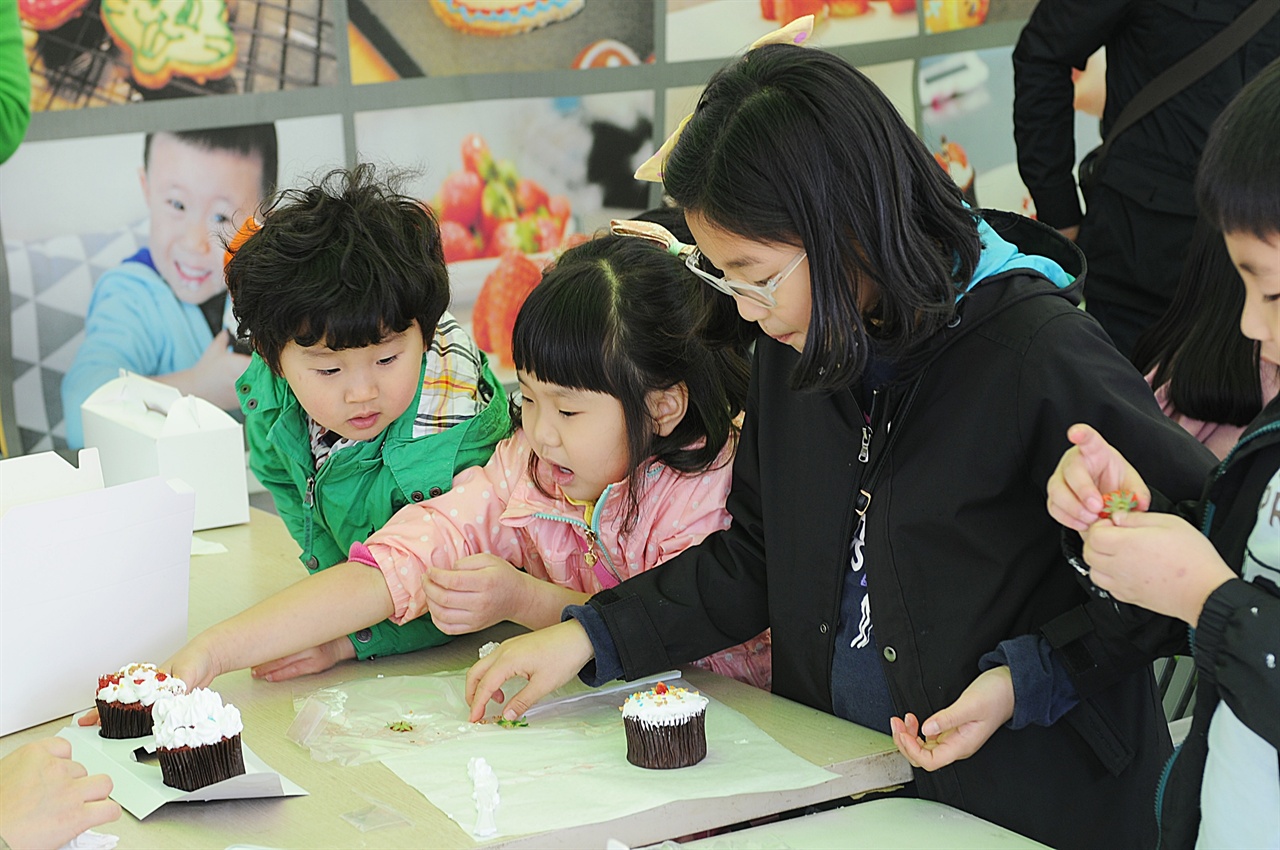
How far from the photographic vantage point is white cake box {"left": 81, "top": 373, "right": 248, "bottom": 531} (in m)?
2.16

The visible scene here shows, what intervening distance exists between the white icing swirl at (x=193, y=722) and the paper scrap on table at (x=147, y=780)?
41 mm

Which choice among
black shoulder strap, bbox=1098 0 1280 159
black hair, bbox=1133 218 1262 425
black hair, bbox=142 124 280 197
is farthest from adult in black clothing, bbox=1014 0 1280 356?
black hair, bbox=142 124 280 197

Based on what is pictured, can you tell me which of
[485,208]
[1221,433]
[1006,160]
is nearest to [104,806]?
[1221,433]

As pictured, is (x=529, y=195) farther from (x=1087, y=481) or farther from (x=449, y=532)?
(x=1087, y=481)

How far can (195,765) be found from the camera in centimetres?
125

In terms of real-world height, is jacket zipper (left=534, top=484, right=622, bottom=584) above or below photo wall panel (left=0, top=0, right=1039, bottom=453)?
below

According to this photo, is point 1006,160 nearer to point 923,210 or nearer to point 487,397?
point 487,397

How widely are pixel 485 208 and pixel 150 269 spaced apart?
765 mm

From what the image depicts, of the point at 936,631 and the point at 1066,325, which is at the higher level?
the point at 1066,325

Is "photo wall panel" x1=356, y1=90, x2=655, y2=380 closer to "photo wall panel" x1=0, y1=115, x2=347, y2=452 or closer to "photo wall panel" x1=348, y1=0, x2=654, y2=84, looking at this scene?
"photo wall panel" x1=348, y1=0, x2=654, y2=84

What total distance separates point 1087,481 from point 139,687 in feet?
3.01

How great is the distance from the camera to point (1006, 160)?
4297mm

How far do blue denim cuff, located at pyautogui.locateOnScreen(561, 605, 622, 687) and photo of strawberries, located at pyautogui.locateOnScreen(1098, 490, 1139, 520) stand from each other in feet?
1.87

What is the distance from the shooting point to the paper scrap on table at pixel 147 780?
1.23m
